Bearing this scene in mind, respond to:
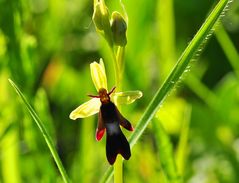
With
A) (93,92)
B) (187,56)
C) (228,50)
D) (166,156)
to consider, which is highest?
(187,56)

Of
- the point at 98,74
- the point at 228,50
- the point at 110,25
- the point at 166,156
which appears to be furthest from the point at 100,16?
the point at 228,50

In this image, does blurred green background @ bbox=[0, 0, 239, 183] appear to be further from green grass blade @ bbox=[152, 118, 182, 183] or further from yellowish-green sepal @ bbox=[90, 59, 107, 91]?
yellowish-green sepal @ bbox=[90, 59, 107, 91]

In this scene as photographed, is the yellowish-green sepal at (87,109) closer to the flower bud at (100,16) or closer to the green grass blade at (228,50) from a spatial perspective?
the flower bud at (100,16)

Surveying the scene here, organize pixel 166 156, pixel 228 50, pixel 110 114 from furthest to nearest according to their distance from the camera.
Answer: pixel 228 50 → pixel 166 156 → pixel 110 114

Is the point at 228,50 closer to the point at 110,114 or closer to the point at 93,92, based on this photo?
the point at 93,92

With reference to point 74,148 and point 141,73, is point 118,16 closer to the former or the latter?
point 141,73

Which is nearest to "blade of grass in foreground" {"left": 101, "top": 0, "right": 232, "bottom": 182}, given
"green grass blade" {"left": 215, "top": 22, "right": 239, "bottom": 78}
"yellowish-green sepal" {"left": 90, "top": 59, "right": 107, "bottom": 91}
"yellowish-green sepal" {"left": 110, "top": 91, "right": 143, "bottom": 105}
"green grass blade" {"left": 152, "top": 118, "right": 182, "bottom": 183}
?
"yellowish-green sepal" {"left": 110, "top": 91, "right": 143, "bottom": 105}

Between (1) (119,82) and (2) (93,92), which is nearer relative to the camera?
(1) (119,82)
